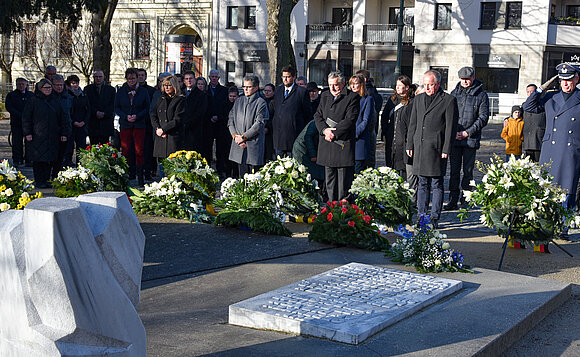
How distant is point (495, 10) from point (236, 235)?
40268mm

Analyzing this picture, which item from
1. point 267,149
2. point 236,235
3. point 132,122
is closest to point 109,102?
point 132,122

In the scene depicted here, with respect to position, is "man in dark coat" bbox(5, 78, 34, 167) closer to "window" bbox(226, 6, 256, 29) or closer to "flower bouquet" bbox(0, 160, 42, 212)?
"flower bouquet" bbox(0, 160, 42, 212)

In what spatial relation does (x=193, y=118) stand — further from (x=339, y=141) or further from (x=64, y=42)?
(x=64, y=42)

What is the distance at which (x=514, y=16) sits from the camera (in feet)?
147

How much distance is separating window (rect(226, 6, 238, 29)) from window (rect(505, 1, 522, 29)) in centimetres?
1831

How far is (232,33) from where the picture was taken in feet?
176

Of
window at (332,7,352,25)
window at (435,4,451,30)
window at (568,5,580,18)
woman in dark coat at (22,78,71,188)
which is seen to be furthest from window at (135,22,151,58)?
woman in dark coat at (22,78,71,188)

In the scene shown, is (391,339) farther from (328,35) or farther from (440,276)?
(328,35)

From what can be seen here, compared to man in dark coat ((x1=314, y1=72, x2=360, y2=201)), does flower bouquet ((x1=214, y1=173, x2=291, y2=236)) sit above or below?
below

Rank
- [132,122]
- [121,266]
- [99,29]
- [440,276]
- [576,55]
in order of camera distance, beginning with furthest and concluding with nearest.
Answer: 1. [576,55]
2. [99,29]
3. [132,122]
4. [440,276]
5. [121,266]

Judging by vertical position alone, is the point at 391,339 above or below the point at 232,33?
below

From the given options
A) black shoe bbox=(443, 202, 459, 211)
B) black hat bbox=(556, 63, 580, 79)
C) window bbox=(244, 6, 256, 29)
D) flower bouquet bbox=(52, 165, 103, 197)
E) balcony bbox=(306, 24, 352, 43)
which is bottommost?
black shoe bbox=(443, 202, 459, 211)

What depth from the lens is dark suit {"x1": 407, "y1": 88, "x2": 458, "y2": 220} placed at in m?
9.92

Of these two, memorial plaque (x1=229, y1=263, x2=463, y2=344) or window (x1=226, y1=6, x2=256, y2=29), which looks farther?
window (x1=226, y1=6, x2=256, y2=29)
